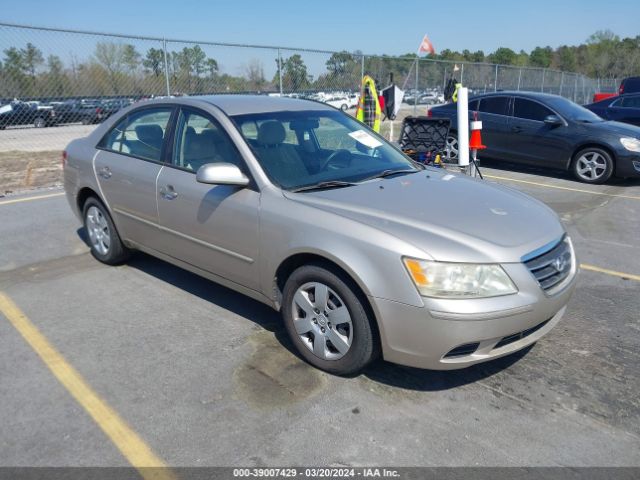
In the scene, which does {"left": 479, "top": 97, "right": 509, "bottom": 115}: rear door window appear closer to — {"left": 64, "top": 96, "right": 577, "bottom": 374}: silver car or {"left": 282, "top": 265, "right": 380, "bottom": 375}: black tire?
{"left": 64, "top": 96, "right": 577, "bottom": 374}: silver car

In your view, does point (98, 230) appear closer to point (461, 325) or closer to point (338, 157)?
point (338, 157)

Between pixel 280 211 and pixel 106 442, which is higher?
pixel 280 211

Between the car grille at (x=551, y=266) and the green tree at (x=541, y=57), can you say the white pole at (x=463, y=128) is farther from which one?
the green tree at (x=541, y=57)

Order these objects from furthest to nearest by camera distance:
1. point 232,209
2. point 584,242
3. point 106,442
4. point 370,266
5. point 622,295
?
1. point 584,242
2. point 622,295
3. point 232,209
4. point 370,266
5. point 106,442

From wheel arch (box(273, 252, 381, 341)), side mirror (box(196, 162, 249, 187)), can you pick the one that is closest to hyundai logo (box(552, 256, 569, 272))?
wheel arch (box(273, 252, 381, 341))

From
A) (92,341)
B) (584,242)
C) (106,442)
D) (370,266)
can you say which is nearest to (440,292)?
(370,266)

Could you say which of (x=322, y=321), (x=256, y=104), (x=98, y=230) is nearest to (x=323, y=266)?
(x=322, y=321)

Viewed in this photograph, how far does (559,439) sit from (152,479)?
1975 millimetres

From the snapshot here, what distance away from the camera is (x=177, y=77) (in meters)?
11.5

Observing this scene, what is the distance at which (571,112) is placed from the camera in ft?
31.3

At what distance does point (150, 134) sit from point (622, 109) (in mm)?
11862

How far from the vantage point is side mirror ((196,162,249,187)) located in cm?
328

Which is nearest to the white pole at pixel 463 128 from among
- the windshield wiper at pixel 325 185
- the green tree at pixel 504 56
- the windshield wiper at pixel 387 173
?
the windshield wiper at pixel 387 173

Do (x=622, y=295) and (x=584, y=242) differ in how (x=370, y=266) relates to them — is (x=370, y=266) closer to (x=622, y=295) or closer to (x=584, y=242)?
(x=622, y=295)
